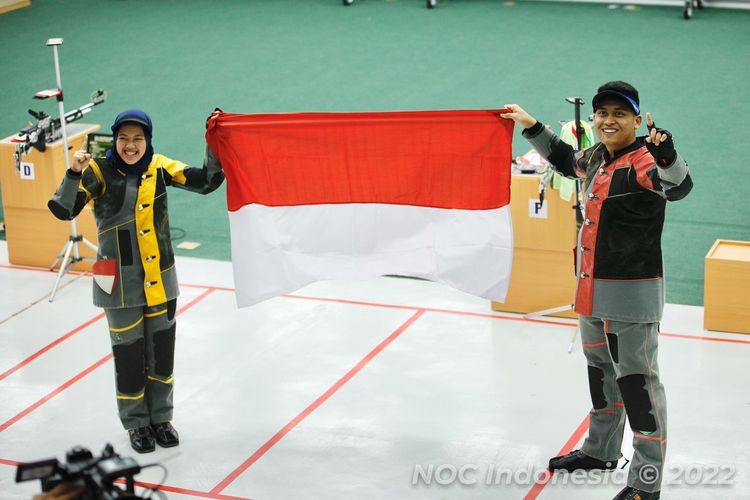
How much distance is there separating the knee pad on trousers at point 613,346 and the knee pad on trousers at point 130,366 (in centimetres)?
223

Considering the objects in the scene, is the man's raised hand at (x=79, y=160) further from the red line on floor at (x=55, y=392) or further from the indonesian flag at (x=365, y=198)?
the red line on floor at (x=55, y=392)

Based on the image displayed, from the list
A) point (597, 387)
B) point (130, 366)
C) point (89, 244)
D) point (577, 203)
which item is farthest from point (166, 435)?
point (577, 203)

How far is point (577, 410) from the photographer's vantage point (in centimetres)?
576

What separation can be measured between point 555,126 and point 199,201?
11.1 ft

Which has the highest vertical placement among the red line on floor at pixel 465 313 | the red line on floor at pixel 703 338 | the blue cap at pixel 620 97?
the blue cap at pixel 620 97

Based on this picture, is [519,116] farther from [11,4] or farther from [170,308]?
[11,4]

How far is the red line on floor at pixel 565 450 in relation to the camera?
5.02 m

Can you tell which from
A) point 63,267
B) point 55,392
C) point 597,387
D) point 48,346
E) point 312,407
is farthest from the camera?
point 63,267

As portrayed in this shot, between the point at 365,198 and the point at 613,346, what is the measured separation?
1464 mm

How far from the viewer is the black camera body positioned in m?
3.09

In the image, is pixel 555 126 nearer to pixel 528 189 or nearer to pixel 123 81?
pixel 528 189

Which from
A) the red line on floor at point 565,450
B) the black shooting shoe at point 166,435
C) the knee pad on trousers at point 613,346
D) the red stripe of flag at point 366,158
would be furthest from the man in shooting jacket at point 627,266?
the black shooting shoe at point 166,435

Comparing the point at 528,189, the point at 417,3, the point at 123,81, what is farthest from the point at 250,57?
the point at 528,189

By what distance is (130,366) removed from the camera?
5.39 meters
